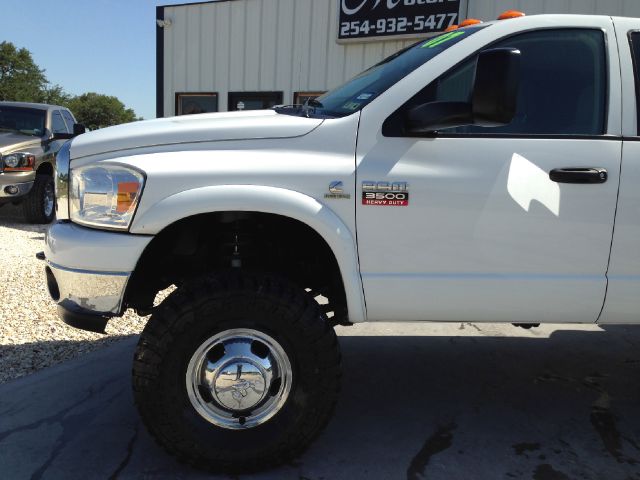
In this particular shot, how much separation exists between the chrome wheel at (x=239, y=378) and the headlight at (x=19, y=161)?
7427mm

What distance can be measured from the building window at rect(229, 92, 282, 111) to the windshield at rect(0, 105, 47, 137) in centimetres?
348

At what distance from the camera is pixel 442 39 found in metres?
2.66

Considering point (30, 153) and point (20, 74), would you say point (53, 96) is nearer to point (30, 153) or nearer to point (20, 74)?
point (20, 74)

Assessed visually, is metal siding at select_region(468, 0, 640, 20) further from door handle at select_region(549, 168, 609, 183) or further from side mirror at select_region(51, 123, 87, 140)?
door handle at select_region(549, 168, 609, 183)

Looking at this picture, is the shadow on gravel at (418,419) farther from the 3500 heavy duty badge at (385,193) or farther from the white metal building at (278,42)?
the white metal building at (278,42)

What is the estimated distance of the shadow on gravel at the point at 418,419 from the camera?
2.49 m

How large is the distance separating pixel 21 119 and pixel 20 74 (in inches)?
2147

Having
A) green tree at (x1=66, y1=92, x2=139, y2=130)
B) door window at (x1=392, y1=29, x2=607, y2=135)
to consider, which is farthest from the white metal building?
green tree at (x1=66, y1=92, x2=139, y2=130)

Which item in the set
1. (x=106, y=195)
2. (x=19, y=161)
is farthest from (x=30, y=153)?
(x=106, y=195)

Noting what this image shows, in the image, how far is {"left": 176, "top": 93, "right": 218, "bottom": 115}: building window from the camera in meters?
11.2

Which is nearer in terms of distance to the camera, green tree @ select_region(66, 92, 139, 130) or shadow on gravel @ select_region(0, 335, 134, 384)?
shadow on gravel @ select_region(0, 335, 134, 384)

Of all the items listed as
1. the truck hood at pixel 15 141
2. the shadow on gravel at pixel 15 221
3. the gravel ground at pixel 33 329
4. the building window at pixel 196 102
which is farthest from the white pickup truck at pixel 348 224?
the building window at pixel 196 102

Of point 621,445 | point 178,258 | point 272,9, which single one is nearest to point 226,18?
point 272,9

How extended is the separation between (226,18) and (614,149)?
9.77m
